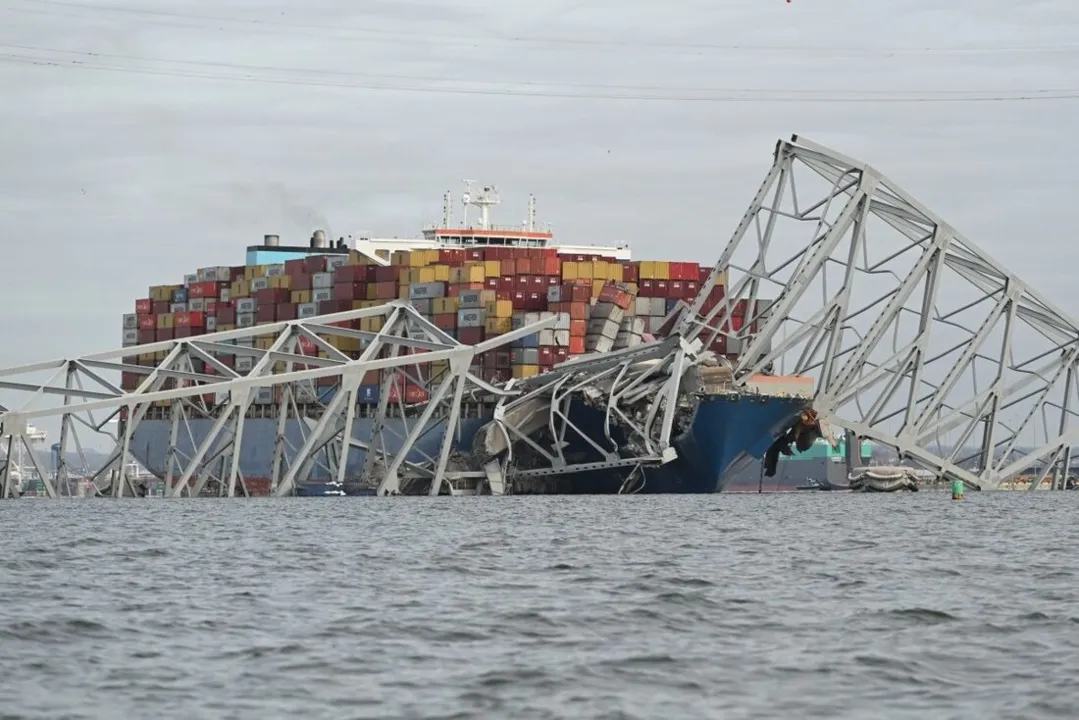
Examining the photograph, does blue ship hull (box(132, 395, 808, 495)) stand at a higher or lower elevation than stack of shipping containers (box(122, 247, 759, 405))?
lower

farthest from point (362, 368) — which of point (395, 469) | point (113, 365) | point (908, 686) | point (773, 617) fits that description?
point (908, 686)

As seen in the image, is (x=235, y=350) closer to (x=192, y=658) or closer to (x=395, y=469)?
(x=395, y=469)

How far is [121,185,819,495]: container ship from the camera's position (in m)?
76.4

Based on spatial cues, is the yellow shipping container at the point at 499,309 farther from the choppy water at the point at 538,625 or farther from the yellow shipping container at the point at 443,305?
the choppy water at the point at 538,625

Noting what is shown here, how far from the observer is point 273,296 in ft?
370

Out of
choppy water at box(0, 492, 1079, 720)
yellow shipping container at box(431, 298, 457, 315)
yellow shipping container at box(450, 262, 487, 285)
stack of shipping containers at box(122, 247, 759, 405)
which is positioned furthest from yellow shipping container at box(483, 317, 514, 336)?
choppy water at box(0, 492, 1079, 720)

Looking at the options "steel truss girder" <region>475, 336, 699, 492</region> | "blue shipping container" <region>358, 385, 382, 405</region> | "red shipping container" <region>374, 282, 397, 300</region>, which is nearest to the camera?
"steel truss girder" <region>475, 336, 699, 492</region>

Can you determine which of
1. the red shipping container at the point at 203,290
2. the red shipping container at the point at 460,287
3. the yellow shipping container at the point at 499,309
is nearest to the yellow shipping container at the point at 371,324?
the red shipping container at the point at 460,287

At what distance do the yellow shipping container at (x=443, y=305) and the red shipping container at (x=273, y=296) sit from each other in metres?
15.1

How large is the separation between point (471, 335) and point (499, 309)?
7.02 feet

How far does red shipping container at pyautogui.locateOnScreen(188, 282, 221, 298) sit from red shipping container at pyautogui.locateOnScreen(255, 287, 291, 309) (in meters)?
7.93

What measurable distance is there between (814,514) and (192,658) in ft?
126

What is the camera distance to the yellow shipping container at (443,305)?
3907 inches

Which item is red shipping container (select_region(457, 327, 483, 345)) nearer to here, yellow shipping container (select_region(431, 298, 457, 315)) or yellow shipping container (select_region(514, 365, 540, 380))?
yellow shipping container (select_region(431, 298, 457, 315))
